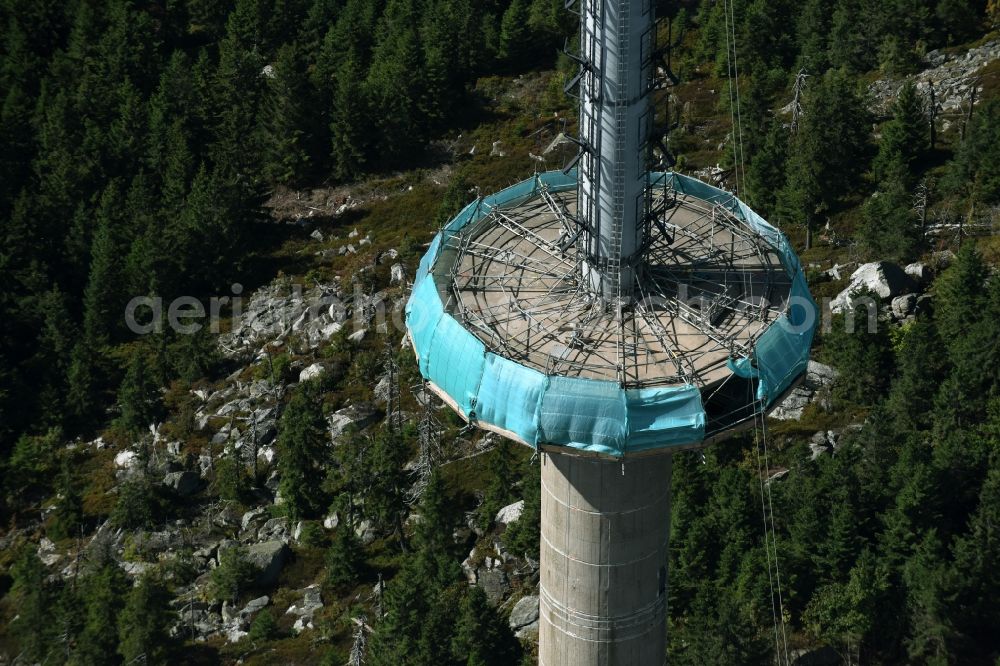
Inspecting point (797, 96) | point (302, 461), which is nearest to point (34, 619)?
point (302, 461)

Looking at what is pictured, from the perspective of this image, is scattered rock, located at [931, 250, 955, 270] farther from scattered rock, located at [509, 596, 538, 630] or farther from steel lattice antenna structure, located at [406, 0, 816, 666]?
steel lattice antenna structure, located at [406, 0, 816, 666]

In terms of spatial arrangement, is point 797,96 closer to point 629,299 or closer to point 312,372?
point 312,372

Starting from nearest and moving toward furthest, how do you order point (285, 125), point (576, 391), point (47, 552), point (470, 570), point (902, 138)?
1. point (576, 391)
2. point (470, 570)
3. point (47, 552)
4. point (902, 138)
5. point (285, 125)

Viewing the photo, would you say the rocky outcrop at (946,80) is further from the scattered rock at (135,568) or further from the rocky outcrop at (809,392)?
the scattered rock at (135,568)

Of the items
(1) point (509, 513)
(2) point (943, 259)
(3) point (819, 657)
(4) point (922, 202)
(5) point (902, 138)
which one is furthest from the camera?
(5) point (902, 138)

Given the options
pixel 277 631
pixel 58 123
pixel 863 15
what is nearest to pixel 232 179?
pixel 58 123

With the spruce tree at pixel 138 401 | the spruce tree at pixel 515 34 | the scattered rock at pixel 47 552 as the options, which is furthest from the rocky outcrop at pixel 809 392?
the spruce tree at pixel 515 34

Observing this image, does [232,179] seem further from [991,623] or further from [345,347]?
[991,623]

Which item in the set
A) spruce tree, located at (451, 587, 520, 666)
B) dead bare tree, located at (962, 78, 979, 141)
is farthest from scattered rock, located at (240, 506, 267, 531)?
dead bare tree, located at (962, 78, 979, 141)
